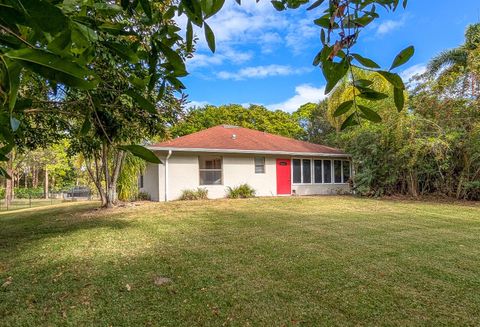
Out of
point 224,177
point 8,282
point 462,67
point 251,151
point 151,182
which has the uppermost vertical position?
point 462,67

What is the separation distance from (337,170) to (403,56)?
17.9 meters

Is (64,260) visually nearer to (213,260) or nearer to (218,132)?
(213,260)

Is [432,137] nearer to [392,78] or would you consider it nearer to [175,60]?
[392,78]

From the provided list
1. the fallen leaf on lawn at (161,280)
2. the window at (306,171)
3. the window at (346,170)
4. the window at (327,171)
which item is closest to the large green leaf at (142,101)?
the fallen leaf on lawn at (161,280)

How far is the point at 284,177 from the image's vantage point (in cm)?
1630

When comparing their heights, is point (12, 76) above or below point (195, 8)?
below

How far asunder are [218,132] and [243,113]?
45.8 ft

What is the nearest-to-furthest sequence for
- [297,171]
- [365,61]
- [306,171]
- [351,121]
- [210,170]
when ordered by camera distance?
[365,61]
[351,121]
[210,170]
[297,171]
[306,171]

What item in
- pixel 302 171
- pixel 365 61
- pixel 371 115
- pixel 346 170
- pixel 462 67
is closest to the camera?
pixel 365 61

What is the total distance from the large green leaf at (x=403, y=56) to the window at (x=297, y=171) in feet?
52.6

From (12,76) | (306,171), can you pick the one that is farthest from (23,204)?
(12,76)

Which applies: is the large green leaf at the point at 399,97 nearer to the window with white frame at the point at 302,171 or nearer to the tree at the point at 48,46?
the tree at the point at 48,46

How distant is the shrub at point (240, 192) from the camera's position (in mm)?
14609

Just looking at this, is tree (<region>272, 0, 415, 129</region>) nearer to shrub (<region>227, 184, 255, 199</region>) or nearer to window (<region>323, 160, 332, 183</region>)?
shrub (<region>227, 184, 255, 199</region>)
